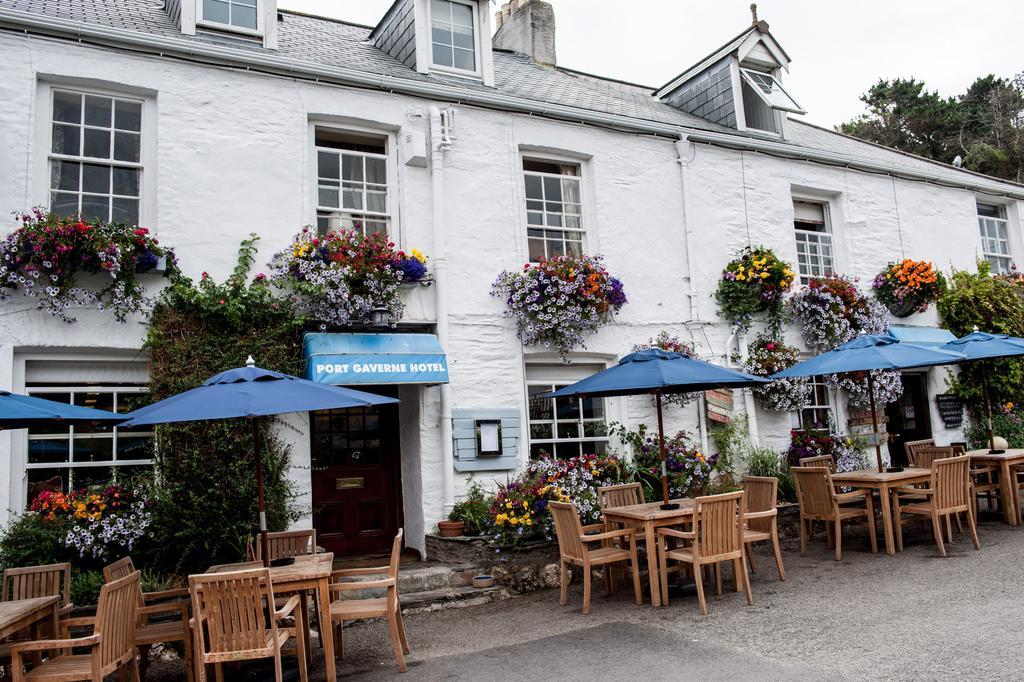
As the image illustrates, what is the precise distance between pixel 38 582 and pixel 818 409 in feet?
35.3

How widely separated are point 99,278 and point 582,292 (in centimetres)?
550

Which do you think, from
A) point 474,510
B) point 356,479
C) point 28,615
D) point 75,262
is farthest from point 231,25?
point 28,615

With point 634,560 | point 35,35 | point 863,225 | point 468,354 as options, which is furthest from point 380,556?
point 863,225

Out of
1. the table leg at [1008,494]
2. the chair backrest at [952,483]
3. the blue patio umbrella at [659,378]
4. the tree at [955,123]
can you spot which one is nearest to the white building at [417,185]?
the blue patio umbrella at [659,378]

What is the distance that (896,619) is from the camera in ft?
20.6

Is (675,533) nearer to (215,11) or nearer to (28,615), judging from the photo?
(28,615)

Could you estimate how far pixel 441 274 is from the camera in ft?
31.2

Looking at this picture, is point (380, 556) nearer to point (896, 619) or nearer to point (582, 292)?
point (582, 292)

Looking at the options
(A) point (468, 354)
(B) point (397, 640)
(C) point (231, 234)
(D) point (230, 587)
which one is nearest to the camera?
(D) point (230, 587)

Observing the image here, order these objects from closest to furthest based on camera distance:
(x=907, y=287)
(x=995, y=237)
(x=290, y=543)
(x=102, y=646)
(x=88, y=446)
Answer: (x=102, y=646) < (x=290, y=543) < (x=88, y=446) < (x=907, y=287) < (x=995, y=237)

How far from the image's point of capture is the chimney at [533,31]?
1485cm

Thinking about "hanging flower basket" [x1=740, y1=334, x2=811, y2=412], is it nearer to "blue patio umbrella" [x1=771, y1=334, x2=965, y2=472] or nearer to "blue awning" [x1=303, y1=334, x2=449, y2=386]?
"blue patio umbrella" [x1=771, y1=334, x2=965, y2=472]

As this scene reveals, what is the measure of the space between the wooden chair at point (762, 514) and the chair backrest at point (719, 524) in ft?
0.90

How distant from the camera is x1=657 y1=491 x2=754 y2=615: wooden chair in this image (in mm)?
7027
